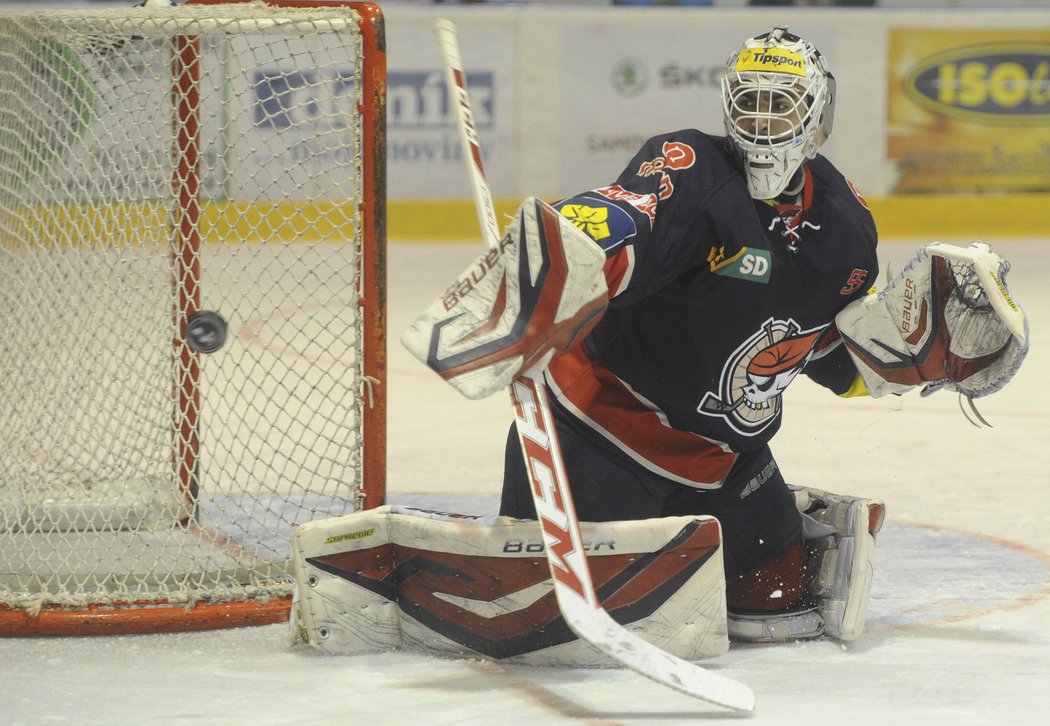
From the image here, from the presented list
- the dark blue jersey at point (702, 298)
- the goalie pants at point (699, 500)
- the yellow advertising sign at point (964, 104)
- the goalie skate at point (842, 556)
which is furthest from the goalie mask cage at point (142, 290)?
the yellow advertising sign at point (964, 104)

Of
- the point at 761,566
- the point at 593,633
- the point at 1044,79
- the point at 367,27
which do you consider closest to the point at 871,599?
the point at 761,566

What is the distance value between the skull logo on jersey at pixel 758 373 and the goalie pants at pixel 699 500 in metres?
0.11

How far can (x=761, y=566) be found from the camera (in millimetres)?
2322

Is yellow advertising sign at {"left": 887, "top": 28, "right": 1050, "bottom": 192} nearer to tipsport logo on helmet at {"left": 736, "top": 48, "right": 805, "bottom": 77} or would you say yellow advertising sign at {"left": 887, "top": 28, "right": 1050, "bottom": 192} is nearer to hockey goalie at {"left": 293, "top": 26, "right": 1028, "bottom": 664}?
hockey goalie at {"left": 293, "top": 26, "right": 1028, "bottom": 664}

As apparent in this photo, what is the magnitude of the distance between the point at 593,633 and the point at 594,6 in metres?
5.99

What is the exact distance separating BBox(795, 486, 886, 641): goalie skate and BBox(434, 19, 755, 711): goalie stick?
0.34 meters

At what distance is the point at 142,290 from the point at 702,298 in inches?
45.8

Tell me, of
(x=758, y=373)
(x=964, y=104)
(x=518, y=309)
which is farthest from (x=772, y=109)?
(x=964, y=104)

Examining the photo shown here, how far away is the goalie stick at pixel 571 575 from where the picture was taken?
6.16 feet

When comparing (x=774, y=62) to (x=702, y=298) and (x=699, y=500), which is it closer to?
(x=702, y=298)

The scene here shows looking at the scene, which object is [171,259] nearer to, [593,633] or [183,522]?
[183,522]

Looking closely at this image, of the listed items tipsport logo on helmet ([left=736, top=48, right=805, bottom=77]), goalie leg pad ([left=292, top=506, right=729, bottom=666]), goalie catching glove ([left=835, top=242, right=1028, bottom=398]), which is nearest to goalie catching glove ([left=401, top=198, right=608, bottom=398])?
goalie leg pad ([left=292, top=506, right=729, bottom=666])

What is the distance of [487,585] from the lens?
211 centimetres

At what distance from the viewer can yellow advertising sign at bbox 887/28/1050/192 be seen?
302 inches
